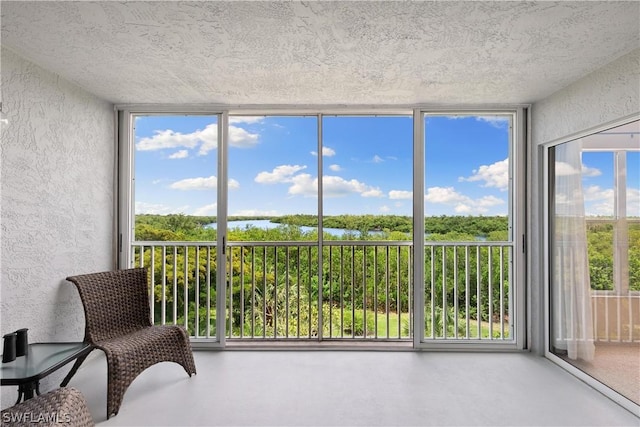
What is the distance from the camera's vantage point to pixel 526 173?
3.31 m

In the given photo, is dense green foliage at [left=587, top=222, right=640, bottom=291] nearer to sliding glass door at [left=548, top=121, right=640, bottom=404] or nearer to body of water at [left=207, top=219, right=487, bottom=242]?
sliding glass door at [left=548, top=121, right=640, bottom=404]

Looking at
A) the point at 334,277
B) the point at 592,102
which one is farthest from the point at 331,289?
the point at 592,102

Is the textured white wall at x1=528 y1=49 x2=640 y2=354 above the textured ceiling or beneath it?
beneath

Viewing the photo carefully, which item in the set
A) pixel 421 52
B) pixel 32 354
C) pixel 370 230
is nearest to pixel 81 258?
pixel 32 354

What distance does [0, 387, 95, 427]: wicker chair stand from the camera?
56.2 inches

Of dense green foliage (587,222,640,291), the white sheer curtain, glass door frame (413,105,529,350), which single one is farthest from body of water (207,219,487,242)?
dense green foliage (587,222,640,291)

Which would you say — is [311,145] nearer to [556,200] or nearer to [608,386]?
[556,200]

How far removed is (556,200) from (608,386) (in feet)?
Answer: 4.88

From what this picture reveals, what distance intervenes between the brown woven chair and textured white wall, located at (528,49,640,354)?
3.18 meters

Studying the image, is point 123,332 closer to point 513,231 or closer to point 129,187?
point 129,187

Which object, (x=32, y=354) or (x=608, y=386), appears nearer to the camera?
(x=32, y=354)

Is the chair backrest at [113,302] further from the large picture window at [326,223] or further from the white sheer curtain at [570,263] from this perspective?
the white sheer curtain at [570,263]

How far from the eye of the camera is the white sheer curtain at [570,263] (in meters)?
2.72

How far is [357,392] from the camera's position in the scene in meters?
2.49
